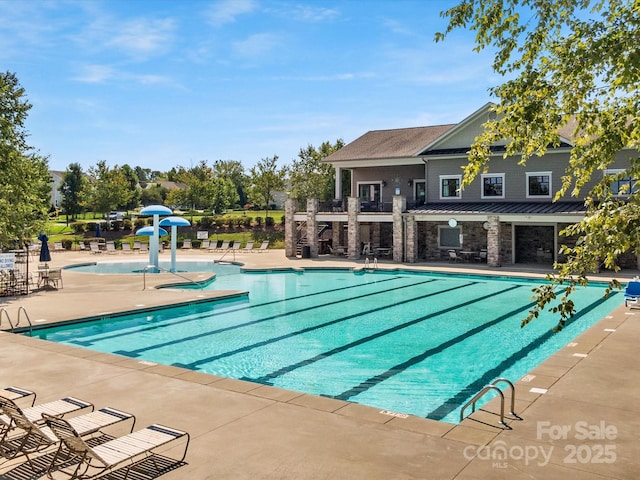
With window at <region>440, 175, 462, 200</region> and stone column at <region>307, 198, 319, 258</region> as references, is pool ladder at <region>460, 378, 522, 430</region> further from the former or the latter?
stone column at <region>307, 198, 319, 258</region>

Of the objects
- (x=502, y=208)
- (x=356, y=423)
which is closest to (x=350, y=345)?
(x=356, y=423)

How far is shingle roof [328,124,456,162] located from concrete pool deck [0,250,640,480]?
2331 cm

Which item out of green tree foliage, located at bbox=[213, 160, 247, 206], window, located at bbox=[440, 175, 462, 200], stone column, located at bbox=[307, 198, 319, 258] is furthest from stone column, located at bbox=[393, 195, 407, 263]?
green tree foliage, located at bbox=[213, 160, 247, 206]

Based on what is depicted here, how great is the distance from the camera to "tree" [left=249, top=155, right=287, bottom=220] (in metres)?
54.9

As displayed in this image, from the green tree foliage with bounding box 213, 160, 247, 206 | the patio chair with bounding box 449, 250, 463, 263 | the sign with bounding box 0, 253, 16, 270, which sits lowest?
the patio chair with bounding box 449, 250, 463, 263

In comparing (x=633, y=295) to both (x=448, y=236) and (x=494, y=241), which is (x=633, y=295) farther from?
(x=448, y=236)

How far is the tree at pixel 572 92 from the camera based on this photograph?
4.33 m

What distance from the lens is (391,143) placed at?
35.3m

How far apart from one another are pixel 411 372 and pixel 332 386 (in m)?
1.89

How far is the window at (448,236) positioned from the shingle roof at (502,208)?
151 cm

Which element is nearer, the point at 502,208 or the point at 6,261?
the point at 6,261

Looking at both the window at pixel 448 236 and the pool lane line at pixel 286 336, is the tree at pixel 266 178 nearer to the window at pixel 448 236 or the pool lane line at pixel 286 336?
the window at pixel 448 236

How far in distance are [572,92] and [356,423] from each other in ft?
15.0

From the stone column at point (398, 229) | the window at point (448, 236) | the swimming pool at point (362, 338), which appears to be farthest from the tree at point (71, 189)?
the swimming pool at point (362, 338)
